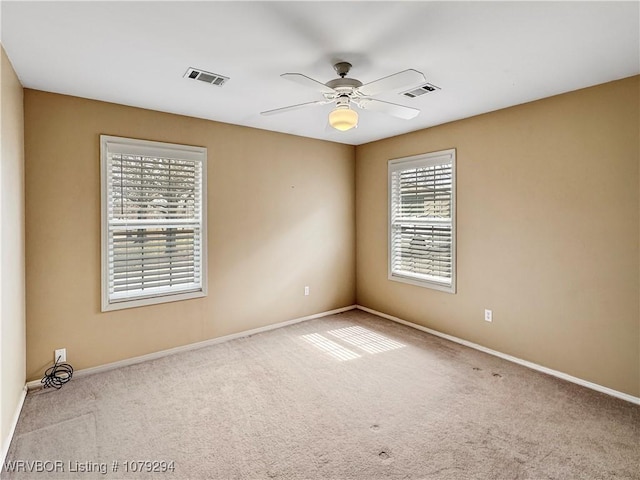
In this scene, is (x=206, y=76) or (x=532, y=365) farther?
(x=532, y=365)

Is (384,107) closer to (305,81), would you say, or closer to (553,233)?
(305,81)

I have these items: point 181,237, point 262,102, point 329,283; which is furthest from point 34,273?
point 329,283

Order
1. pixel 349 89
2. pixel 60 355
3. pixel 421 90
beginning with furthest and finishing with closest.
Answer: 1. pixel 60 355
2. pixel 421 90
3. pixel 349 89

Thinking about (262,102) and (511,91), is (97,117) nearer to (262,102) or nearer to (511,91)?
(262,102)

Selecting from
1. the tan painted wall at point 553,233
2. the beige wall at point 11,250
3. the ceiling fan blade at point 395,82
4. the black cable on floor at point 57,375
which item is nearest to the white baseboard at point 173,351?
the black cable on floor at point 57,375

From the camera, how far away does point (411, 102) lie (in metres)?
3.32

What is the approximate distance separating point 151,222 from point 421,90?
9.20 feet

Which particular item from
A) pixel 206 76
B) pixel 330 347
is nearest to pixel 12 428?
pixel 330 347

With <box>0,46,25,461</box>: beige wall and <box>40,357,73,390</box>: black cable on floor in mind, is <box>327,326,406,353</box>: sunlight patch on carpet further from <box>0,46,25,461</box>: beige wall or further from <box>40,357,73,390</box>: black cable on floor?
<box>0,46,25,461</box>: beige wall

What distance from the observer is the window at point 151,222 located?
3.30 meters

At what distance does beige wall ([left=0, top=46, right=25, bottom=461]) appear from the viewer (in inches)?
86.0

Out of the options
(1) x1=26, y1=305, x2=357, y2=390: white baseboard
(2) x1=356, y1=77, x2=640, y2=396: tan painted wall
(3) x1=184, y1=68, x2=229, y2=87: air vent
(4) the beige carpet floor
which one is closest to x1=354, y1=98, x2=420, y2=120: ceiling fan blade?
(3) x1=184, y1=68, x2=229, y2=87: air vent

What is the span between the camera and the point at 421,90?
2971 mm

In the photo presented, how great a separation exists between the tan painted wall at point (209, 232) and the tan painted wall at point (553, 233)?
1483 mm
